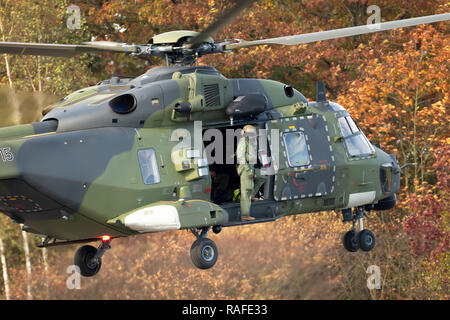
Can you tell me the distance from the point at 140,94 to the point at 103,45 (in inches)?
54.8

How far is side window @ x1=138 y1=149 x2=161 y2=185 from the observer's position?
15562 mm

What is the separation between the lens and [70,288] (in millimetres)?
28891

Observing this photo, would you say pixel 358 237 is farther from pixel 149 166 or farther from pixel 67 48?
pixel 67 48

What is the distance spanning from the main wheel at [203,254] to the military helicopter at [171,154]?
0.02 meters

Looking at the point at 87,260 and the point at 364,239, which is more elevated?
the point at 87,260

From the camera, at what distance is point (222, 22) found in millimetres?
13562

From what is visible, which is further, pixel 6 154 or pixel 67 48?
pixel 67 48

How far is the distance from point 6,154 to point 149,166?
8.14ft

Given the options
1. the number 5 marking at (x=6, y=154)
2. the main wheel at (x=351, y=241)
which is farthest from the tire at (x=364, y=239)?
the number 5 marking at (x=6, y=154)

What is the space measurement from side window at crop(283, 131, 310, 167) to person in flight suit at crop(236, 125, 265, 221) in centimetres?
69

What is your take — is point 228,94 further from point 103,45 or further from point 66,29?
point 66,29
